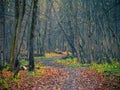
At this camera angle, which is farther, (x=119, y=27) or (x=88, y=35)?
(x=119, y=27)

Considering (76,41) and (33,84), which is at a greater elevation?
(76,41)

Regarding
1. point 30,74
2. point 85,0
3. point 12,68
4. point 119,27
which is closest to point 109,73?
point 30,74

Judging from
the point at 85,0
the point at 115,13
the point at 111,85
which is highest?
the point at 85,0

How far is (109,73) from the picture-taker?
51.9ft


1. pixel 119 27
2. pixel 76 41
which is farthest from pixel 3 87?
pixel 119 27

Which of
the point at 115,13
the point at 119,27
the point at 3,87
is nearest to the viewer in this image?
the point at 3,87

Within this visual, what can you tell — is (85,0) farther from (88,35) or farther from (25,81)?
(25,81)

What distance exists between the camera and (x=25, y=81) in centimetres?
1317

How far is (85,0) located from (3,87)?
17954 mm

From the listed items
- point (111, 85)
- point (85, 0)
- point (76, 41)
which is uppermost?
point (85, 0)

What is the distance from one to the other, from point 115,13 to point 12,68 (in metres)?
14.0

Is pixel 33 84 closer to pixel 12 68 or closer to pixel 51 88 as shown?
pixel 51 88

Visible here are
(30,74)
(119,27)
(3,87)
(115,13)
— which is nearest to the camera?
(3,87)

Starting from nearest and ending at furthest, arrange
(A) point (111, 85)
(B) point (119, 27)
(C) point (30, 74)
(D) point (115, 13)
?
(A) point (111, 85) → (C) point (30, 74) → (D) point (115, 13) → (B) point (119, 27)
